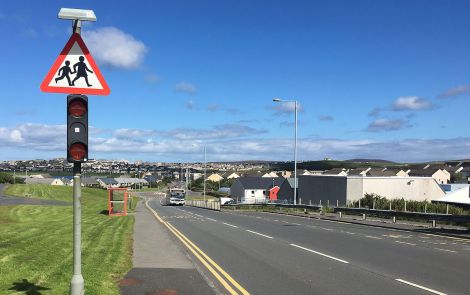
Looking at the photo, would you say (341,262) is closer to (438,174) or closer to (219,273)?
(219,273)

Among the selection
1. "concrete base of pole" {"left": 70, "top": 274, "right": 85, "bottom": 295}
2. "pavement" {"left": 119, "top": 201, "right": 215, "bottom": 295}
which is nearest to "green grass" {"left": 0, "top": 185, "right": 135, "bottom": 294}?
"pavement" {"left": 119, "top": 201, "right": 215, "bottom": 295}

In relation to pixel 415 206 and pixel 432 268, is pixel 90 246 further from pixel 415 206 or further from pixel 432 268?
pixel 415 206

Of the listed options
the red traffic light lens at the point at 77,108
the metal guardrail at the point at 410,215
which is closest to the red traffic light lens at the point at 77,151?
the red traffic light lens at the point at 77,108

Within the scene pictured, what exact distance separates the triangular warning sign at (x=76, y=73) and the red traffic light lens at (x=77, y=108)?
13 cm

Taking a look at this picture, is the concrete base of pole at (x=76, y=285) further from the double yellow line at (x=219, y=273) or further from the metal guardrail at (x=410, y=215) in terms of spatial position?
the metal guardrail at (x=410, y=215)

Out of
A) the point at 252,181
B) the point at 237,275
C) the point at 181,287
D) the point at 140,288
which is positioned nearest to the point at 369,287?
the point at 237,275

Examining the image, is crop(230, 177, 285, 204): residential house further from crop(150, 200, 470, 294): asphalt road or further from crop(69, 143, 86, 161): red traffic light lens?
crop(69, 143, 86, 161): red traffic light lens

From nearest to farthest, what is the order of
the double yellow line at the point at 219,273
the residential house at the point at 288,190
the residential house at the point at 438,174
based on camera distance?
the double yellow line at the point at 219,273, the residential house at the point at 288,190, the residential house at the point at 438,174

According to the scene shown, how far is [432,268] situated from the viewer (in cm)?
1284

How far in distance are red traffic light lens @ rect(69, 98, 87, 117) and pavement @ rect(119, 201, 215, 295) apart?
3.90 meters

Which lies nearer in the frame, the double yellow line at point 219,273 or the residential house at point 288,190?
the double yellow line at point 219,273

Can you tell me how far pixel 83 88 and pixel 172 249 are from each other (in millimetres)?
10226

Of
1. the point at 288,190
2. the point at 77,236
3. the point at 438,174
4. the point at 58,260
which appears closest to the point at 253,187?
the point at 288,190

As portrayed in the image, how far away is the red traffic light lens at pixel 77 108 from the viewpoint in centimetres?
670
